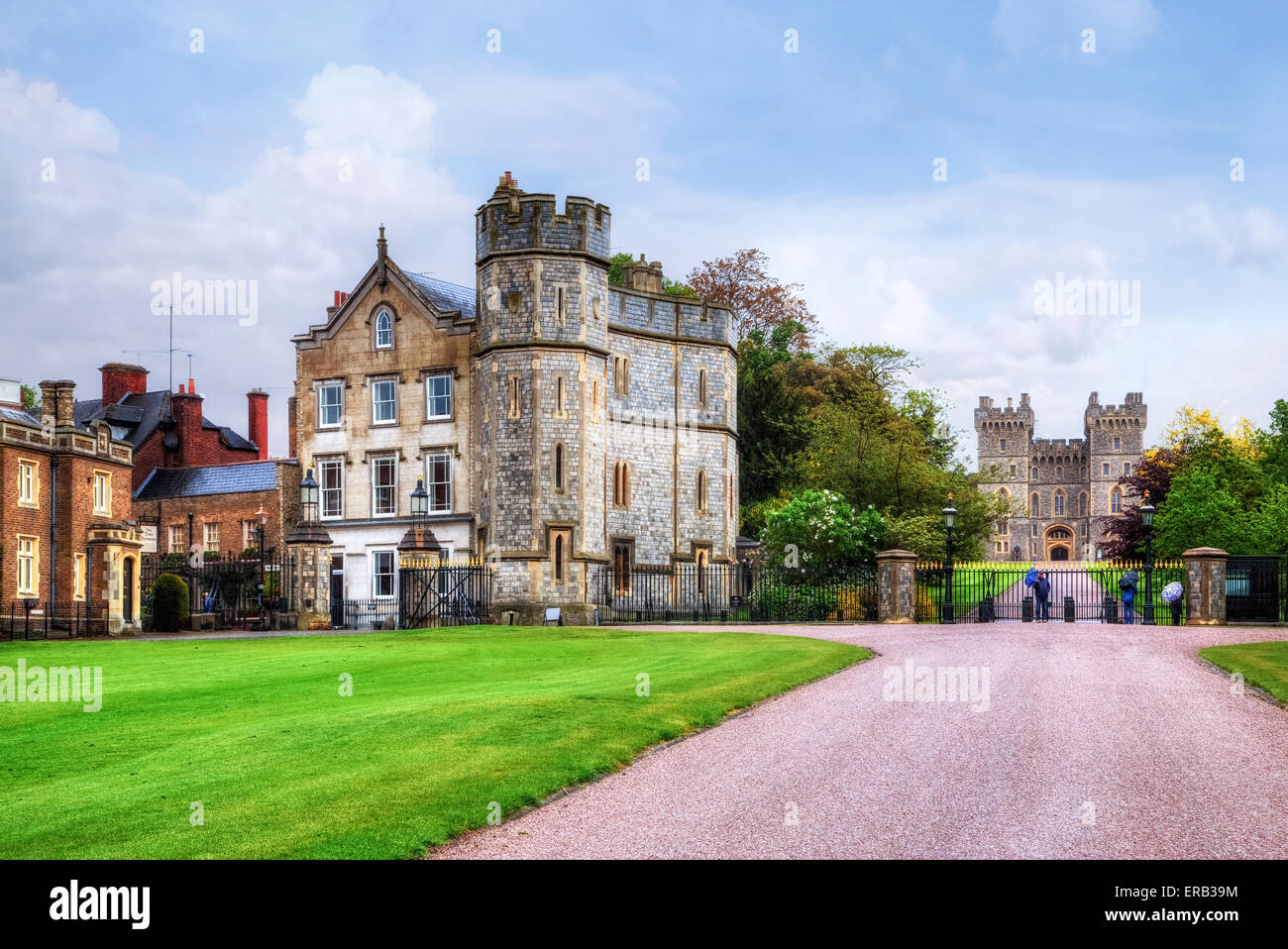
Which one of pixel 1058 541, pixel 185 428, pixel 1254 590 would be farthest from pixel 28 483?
pixel 1058 541

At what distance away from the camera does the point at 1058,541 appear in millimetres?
151750

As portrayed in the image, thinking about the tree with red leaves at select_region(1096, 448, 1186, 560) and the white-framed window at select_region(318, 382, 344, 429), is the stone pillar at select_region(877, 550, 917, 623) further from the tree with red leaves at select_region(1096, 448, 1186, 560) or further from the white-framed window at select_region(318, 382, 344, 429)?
the tree with red leaves at select_region(1096, 448, 1186, 560)

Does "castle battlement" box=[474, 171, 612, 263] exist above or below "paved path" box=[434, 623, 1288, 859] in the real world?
above

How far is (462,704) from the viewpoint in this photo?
17.0 meters

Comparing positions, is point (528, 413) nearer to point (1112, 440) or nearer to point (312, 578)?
point (312, 578)

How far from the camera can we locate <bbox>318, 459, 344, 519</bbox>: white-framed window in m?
51.2

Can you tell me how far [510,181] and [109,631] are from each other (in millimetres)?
20591

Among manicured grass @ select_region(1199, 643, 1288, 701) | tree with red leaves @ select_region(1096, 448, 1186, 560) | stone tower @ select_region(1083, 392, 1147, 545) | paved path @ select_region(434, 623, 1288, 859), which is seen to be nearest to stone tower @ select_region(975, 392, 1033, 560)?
stone tower @ select_region(1083, 392, 1147, 545)

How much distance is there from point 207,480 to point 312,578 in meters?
17.3

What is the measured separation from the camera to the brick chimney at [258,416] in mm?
67438

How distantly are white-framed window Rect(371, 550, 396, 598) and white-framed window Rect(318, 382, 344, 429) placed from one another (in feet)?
18.1

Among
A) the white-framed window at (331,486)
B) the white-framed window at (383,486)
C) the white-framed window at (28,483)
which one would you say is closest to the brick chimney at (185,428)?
the white-framed window at (331,486)
